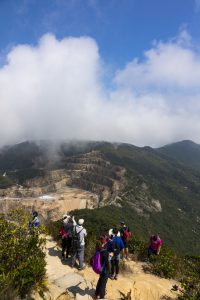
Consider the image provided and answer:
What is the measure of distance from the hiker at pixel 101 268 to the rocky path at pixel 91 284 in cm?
57

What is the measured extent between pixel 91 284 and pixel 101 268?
6.37 ft

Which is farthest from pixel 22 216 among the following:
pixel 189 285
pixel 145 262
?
pixel 145 262

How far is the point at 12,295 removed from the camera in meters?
Result: 10.8

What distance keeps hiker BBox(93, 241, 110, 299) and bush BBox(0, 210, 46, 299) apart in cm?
248

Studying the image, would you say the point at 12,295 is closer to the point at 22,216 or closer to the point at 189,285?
the point at 22,216

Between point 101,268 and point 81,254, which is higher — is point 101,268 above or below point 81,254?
above

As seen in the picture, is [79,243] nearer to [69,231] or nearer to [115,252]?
[69,231]

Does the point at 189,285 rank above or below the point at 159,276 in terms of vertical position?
above

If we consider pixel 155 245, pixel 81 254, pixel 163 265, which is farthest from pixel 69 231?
pixel 155 245

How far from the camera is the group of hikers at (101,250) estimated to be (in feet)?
46.8

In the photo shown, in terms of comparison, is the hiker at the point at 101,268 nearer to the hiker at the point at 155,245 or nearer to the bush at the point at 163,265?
the bush at the point at 163,265

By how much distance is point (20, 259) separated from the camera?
42.4ft

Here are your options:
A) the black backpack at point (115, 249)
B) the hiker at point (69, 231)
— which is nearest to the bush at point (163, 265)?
the black backpack at point (115, 249)

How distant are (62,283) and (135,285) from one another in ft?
12.5
